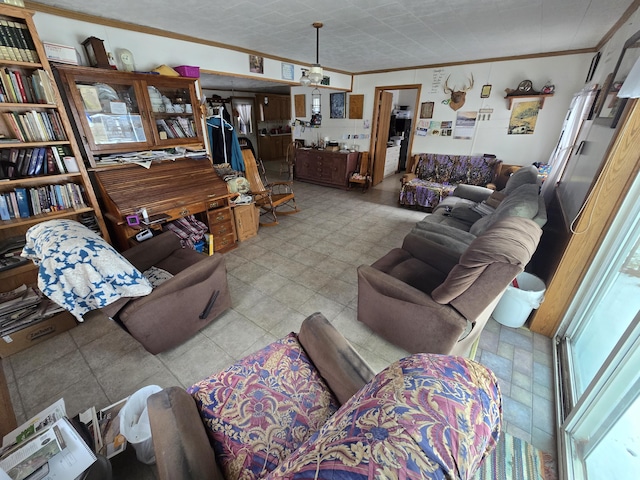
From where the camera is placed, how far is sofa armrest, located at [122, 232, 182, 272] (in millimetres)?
2080

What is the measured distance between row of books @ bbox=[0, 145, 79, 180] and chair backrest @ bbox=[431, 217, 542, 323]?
119 inches

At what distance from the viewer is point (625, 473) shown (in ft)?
3.46

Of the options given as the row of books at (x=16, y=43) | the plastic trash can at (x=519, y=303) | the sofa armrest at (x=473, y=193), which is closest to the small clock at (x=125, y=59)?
the row of books at (x=16, y=43)

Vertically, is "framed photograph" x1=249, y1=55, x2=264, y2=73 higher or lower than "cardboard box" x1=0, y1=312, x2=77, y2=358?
higher

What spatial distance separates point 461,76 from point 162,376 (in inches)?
227

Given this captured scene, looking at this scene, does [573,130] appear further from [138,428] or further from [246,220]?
[138,428]

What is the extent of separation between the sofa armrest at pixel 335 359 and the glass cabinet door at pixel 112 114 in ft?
8.23

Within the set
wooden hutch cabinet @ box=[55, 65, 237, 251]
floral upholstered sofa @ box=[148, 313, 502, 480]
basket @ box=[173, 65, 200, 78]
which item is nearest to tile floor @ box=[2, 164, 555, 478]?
floral upholstered sofa @ box=[148, 313, 502, 480]

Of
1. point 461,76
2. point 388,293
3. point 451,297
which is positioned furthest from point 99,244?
point 461,76

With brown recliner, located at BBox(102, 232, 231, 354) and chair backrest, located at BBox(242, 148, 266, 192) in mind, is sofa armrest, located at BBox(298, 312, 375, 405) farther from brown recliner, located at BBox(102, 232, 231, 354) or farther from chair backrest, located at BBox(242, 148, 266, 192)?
chair backrest, located at BBox(242, 148, 266, 192)

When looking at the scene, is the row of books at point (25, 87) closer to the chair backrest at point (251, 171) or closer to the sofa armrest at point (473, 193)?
the chair backrest at point (251, 171)

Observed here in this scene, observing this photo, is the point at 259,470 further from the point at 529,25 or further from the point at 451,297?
the point at 529,25

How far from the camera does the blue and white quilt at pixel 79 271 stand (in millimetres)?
1316

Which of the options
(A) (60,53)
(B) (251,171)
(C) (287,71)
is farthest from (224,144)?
(C) (287,71)
